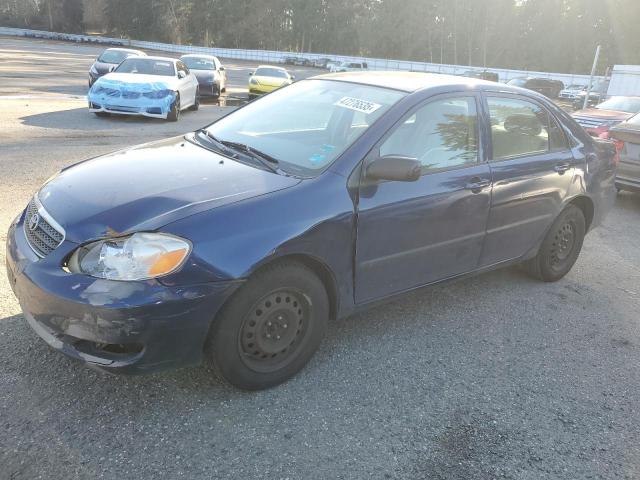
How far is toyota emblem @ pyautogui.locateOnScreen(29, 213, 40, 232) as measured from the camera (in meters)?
2.79

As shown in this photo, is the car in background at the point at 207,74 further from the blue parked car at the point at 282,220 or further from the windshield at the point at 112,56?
the blue parked car at the point at 282,220

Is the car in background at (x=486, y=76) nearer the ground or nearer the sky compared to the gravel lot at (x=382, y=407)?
nearer the sky

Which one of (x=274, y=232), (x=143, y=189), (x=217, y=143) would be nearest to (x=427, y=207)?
(x=274, y=232)

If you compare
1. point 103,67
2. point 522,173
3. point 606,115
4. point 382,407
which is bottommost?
point 382,407

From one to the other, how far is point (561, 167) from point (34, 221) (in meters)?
3.83

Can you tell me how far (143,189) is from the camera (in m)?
2.76

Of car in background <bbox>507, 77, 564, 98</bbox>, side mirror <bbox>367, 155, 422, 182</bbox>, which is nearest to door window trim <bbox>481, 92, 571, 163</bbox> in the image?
side mirror <bbox>367, 155, 422, 182</bbox>

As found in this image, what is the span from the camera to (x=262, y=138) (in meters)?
3.48

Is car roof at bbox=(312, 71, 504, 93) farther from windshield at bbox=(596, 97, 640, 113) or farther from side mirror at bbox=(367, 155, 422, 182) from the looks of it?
windshield at bbox=(596, 97, 640, 113)

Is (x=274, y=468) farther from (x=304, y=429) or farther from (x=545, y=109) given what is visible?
(x=545, y=109)

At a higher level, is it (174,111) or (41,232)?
(41,232)

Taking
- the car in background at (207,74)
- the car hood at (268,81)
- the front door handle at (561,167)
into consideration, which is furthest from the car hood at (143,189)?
the car hood at (268,81)

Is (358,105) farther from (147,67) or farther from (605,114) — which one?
(147,67)

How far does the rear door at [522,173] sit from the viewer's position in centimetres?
381
